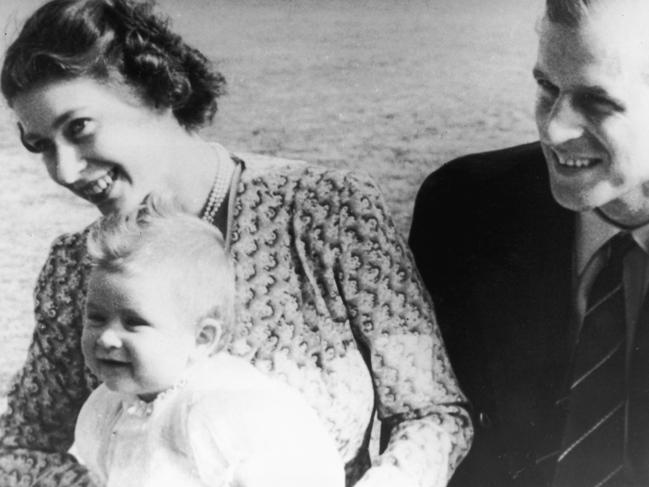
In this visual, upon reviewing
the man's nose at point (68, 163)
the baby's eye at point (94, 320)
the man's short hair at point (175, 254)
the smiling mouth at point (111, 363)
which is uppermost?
the man's nose at point (68, 163)

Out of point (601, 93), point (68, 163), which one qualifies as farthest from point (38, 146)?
point (601, 93)

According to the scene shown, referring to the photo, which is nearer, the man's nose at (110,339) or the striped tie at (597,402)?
the man's nose at (110,339)

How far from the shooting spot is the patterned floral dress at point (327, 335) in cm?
226

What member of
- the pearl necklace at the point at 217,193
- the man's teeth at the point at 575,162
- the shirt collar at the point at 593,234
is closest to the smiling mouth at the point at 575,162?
the man's teeth at the point at 575,162

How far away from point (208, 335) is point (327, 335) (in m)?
0.26

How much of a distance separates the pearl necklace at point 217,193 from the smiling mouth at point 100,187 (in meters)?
0.21

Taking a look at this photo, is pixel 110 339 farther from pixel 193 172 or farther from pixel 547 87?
pixel 547 87

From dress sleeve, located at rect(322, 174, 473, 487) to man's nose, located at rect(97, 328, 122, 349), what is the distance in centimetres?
49

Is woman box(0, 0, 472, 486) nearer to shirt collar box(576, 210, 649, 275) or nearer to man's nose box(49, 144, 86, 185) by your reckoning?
man's nose box(49, 144, 86, 185)

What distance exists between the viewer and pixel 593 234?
2314 millimetres

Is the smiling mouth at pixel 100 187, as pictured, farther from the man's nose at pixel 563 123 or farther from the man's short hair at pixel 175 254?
the man's nose at pixel 563 123

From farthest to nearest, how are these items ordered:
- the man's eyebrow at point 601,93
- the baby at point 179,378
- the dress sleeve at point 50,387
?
the dress sleeve at point 50,387, the man's eyebrow at point 601,93, the baby at point 179,378

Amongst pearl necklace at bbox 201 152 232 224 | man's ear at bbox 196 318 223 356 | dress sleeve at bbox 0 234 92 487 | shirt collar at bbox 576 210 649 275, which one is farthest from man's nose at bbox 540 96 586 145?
dress sleeve at bbox 0 234 92 487

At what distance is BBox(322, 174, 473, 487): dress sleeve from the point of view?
7.43 ft
